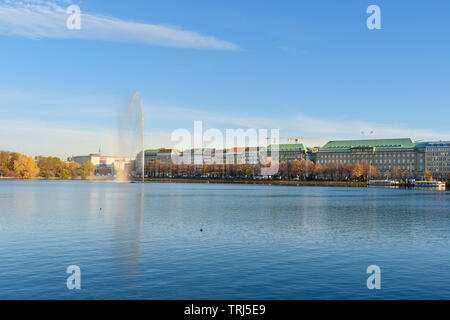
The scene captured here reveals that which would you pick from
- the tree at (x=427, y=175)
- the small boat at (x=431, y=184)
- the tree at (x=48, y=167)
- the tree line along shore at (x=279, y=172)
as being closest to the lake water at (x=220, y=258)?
the small boat at (x=431, y=184)

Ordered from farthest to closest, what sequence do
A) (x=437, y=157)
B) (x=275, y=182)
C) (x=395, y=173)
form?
(x=437, y=157) → (x=395, y=173) → (x=275, y=182)

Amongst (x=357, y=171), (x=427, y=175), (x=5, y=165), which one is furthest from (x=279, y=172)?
(x=5, y=165)

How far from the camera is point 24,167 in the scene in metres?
173

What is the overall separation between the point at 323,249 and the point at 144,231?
1162 centimetres

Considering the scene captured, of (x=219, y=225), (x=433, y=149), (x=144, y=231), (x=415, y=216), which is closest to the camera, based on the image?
(x=144, y=231)

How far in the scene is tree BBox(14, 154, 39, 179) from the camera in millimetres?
172625

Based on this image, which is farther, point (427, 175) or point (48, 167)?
point (48, 167)

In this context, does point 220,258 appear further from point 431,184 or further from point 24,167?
point 24,167

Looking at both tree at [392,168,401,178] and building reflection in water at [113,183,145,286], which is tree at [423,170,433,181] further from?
building reflection in water at [113,183,145,286]

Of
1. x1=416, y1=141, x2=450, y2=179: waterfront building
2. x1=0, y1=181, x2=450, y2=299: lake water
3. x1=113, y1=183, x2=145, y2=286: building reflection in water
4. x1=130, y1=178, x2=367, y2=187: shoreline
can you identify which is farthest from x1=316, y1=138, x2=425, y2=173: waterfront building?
x1=113, y1=183, x2=145, y2=286: building reflection in water
